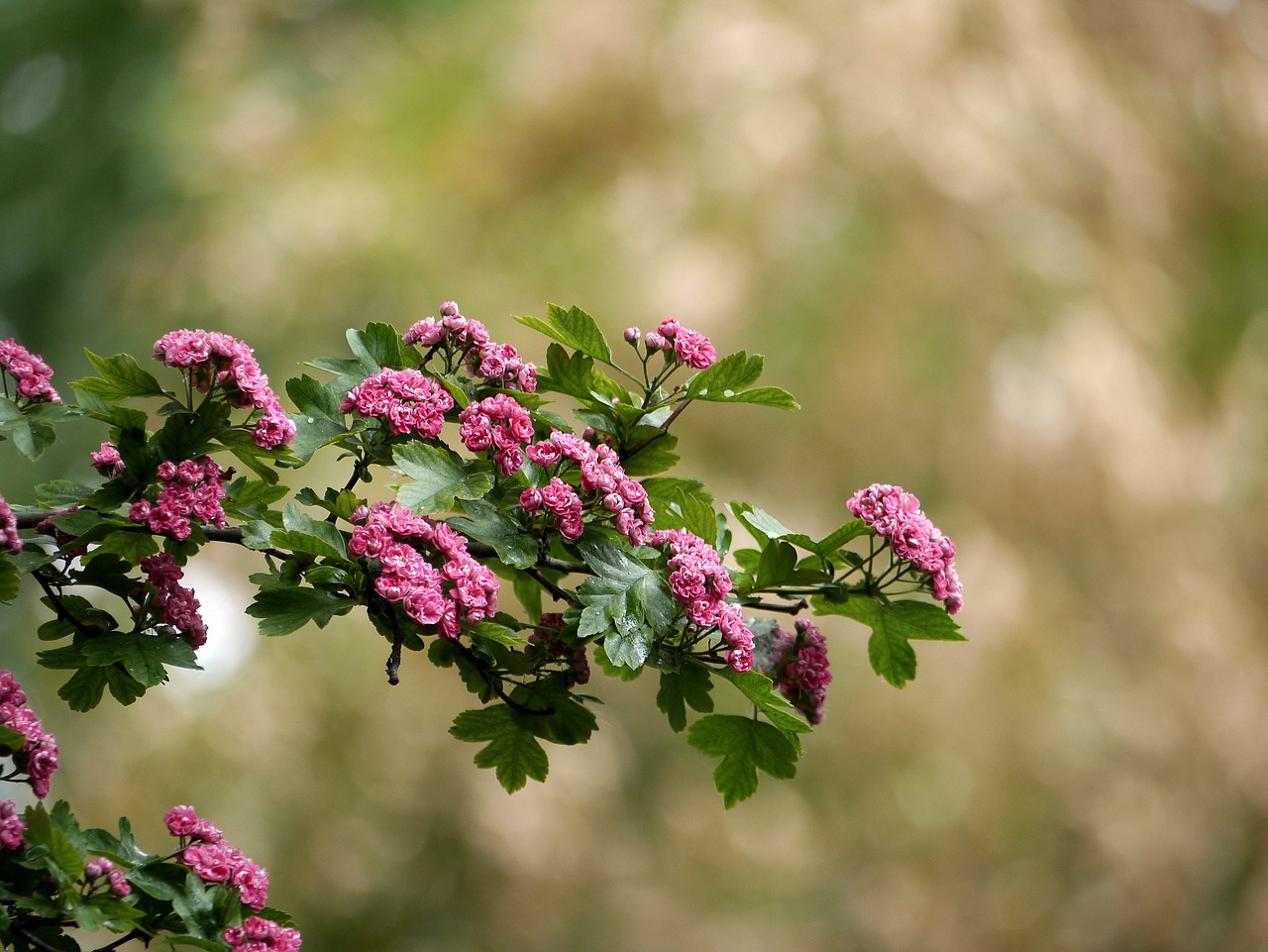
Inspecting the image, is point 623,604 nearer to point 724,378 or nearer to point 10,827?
point 724,378

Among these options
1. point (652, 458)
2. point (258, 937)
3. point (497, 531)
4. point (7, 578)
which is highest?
point (652, 458)

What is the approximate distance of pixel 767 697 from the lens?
0.76 metres

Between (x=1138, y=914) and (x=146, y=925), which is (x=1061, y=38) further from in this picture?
(x=146, y=925)

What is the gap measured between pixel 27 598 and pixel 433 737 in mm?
1039

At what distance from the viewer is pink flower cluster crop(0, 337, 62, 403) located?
776 millimetres

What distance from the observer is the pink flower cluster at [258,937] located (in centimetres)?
73

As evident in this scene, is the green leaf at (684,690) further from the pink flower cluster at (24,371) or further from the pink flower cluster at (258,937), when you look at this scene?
the pink flower cluster at (24,371)

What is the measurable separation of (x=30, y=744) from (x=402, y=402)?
310 millimetres

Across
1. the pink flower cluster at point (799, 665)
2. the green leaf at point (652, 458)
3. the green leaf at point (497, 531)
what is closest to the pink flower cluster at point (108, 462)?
the green leaf at point (497, 531)

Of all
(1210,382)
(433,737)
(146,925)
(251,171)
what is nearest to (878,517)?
(146,925)

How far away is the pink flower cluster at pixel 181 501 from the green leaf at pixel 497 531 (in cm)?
15

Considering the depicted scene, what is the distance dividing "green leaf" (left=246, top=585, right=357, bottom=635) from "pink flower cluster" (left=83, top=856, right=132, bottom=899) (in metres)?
0.17

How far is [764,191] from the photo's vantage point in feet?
10.4

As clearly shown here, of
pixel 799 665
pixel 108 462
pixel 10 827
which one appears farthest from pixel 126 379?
pixel 799 665
